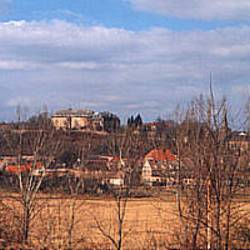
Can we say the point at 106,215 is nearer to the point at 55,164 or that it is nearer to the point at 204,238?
the point at 55,164

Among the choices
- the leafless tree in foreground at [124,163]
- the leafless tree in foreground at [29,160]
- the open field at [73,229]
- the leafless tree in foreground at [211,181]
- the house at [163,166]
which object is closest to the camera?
the leafless tree in foreground at [211,181]

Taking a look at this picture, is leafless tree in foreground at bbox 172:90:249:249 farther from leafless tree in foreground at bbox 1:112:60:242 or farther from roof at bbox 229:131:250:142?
leafless tree in foreground at bbox 1:112:60:242

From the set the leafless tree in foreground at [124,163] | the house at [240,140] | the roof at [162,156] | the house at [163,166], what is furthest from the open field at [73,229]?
the house at [240,140]

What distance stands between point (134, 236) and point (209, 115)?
8809mm

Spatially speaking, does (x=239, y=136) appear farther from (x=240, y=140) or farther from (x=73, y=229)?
(x=73, y=229)

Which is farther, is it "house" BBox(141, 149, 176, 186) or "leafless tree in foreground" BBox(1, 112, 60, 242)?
"leafless tree in foreground" BBox(1, 112, 60, 242)

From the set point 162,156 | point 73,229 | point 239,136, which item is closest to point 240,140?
point 239,136

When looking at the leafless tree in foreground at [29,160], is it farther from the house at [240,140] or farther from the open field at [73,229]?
the house at [240,140]

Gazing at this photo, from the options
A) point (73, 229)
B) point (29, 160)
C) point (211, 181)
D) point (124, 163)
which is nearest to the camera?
point (211, 181)

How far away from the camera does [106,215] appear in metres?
25.6

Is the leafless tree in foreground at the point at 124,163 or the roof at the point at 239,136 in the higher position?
the roof at the point at 239,136

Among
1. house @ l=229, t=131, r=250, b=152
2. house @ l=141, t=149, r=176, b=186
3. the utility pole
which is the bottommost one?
the utility pole

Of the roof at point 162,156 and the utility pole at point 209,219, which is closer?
the utility pole at point 209,219

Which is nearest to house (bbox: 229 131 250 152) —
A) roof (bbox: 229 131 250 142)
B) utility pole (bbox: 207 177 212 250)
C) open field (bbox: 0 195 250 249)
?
roof (bbox: 229 131 250 142)
